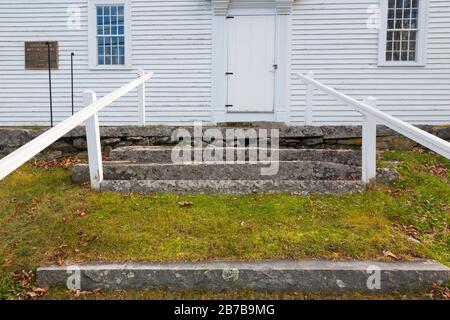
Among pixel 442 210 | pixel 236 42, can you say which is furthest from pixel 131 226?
pixel 236 42

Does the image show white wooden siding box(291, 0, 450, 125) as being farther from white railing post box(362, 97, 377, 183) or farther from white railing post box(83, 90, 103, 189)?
white railing post box(83, 90, 103, 189)

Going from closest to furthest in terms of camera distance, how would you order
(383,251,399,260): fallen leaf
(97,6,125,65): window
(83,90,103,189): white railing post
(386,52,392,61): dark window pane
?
(383,251,399,260): fallen leaf, (83,90,103,189): white railing post, (386,52,392,61): dark window pane, (97,6,125,65): window

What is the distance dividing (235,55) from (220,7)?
1.05m

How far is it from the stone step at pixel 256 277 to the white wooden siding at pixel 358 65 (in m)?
6.37

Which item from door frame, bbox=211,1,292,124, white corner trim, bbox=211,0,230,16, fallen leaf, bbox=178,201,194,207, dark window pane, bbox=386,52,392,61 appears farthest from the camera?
dark window pane, bbox=386,52,392,61

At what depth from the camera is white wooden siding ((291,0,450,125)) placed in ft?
29.6

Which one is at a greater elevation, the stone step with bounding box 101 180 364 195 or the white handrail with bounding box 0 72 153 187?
the white handrail with bounding box 0 72 153 187

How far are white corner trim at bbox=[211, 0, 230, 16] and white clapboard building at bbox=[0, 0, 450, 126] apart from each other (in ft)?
0.07

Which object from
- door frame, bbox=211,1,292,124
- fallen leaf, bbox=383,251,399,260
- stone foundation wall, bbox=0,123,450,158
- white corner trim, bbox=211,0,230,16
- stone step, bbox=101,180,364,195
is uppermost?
white corner trim, bbox=211,0,230,16

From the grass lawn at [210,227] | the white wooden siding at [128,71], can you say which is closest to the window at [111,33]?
the white wooden siding at [128,71]

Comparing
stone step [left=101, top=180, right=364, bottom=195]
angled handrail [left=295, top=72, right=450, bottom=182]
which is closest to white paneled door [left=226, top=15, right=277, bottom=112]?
angled handrail [left=295, top=72, right=450, bottom=182]

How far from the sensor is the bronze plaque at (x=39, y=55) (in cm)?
945

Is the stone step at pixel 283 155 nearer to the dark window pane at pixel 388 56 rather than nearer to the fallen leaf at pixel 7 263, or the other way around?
the fallen leaf at pixel 7 263

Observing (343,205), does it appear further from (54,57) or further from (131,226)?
(54,57)
